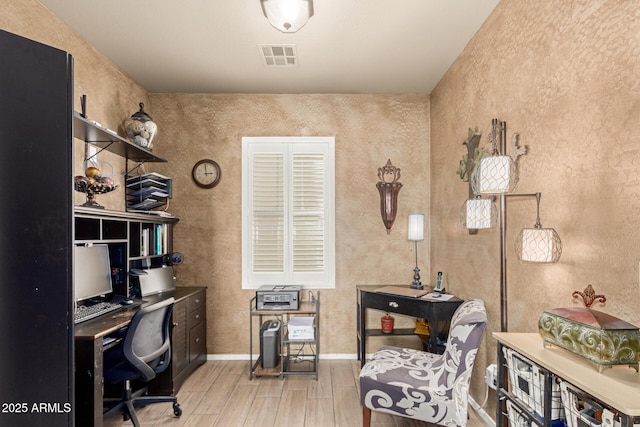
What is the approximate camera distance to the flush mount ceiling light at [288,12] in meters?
2.06

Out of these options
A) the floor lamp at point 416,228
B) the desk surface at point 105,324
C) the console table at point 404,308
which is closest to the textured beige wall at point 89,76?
the desk surface at point 105,324

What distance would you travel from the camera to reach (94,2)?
229cm

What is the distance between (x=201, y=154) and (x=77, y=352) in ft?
7.64

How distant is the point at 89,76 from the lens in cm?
282

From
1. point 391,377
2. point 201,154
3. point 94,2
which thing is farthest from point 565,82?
point 201,154

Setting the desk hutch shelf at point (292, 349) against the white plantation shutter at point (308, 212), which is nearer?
the desk hutch shelf at point (292, 349)

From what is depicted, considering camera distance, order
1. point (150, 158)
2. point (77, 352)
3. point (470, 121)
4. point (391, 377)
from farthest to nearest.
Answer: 1. point (150, 158)
2. point (470, 121)
3. point (391, 377)
4. point (77, 352)

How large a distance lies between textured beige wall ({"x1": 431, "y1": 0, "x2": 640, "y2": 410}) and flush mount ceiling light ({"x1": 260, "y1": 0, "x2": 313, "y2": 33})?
1.27 metres

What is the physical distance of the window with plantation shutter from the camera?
150 inches

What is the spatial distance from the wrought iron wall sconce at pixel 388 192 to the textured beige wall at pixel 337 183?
0.07 meters

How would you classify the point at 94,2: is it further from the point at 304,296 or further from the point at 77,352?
the point at 304,296

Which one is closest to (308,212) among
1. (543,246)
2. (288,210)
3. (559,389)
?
(288,210)

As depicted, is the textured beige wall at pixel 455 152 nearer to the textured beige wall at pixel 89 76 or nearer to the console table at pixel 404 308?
the textured beige wall at pixel 89 76

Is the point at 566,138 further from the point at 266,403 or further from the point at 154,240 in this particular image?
the point at 154,240
